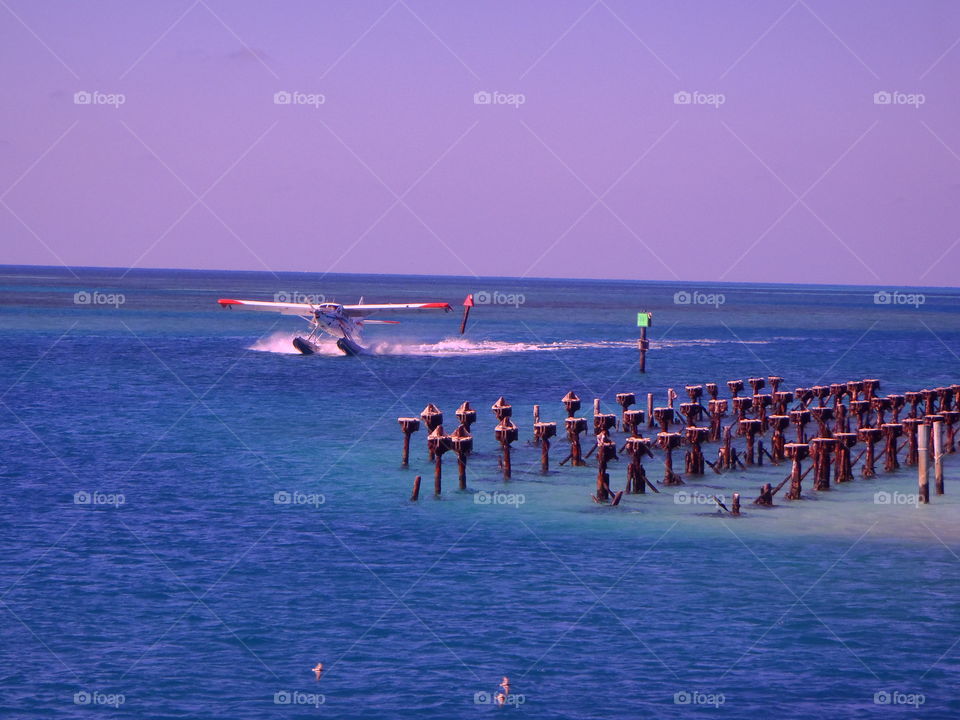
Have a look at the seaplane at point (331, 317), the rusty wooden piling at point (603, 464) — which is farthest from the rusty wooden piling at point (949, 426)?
the seaplane at point (331, 317)

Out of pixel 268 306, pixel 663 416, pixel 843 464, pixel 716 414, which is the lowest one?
pixel 843 464

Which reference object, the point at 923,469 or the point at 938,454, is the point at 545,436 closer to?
the point at 923,469

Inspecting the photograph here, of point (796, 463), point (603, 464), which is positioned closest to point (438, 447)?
point (603, 464)

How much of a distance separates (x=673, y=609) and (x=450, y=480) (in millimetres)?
11197

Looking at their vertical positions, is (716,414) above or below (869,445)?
above

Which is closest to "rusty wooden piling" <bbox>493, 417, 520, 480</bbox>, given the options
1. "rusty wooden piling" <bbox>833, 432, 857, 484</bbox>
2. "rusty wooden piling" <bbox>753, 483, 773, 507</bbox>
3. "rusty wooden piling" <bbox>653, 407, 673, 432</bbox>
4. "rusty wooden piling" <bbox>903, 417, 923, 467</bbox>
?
"rusty wooden piling" <bbox>653, 407, 673, 432</bbox>

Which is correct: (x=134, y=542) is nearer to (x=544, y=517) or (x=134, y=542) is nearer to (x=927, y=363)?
(x=544, y=517)

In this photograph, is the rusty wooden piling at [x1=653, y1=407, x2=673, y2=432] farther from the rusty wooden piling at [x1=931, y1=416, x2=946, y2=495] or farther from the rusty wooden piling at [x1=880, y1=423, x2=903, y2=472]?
the rusty wooden piling at [x1=931, y1=416, x2=946, y2=495]

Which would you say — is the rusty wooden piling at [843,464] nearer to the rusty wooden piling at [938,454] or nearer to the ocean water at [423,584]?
the ocean water at [423,584]

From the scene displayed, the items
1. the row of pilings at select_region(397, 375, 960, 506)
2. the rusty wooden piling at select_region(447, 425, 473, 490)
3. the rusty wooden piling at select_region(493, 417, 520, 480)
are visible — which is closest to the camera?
the rusty wooden piling at select_region(447, 425, 473, 490)

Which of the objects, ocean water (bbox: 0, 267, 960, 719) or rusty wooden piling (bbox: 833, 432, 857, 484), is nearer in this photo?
ocean water (bbox: 0, 267, 960, 719)

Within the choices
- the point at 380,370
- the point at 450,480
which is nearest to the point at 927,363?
the point at 380,370

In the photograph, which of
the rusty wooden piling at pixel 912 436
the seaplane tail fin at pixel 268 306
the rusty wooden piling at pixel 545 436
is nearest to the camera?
the rusty wooden piling at pixel 545 436

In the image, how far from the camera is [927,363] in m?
73.2
